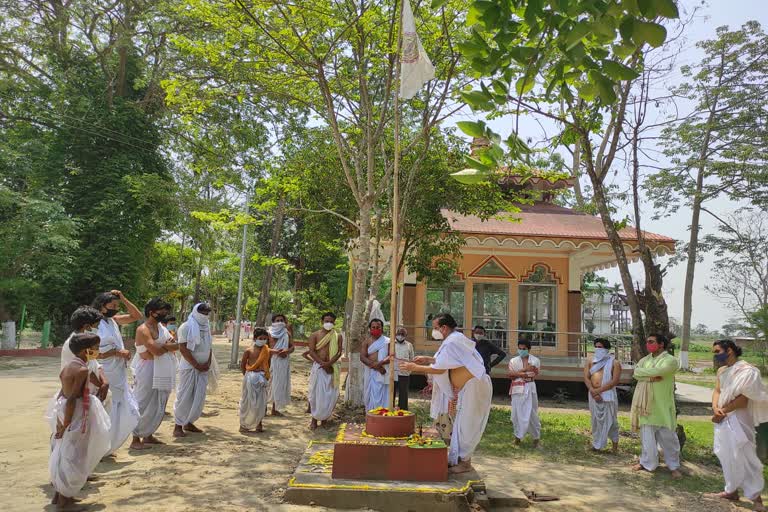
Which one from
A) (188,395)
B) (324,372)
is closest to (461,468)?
(324,372)

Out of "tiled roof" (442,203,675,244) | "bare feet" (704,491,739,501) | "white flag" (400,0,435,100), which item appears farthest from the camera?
"tiled roof" (442,203,675,244)

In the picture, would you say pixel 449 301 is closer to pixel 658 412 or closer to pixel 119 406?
pixel 658 412

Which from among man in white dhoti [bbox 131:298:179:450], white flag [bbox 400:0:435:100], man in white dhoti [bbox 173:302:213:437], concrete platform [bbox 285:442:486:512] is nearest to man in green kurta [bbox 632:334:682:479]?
concrete platform [bbox 285:442:486:512]

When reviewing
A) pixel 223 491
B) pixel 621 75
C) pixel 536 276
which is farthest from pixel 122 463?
pixel 536 276

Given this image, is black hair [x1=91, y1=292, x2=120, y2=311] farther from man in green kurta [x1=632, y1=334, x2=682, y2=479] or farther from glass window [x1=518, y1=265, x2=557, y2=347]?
glass window [x1=518, y1=265, x2=557, y2=347]

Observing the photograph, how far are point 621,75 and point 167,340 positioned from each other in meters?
6.16

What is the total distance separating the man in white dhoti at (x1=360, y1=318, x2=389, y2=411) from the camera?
9016mm

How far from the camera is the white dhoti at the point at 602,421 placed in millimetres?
7867

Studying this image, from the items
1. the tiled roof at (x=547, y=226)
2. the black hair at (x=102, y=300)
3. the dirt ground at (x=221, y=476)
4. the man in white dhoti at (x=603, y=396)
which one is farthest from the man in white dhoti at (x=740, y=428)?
the tiled roof at (x=547, y=226)

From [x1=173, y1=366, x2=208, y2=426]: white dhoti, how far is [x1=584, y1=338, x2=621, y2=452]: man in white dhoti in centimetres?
542

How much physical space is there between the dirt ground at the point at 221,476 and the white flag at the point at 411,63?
459 cm

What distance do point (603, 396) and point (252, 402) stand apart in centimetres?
500

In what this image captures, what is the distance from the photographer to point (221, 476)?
223 inches

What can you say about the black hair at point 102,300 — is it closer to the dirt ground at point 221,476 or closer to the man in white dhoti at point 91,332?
the man in white dhoti at point 91,332
